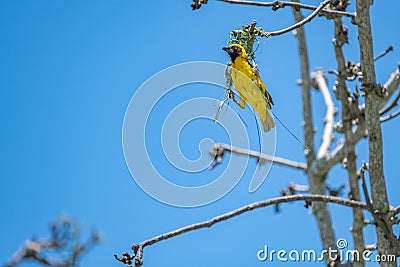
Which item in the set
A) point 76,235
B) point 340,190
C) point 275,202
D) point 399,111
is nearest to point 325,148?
point 340,190

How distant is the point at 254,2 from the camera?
123 inches

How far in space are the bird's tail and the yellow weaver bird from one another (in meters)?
0.08

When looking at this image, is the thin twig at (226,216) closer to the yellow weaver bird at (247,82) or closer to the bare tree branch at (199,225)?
the bare tree branch at (199,225)

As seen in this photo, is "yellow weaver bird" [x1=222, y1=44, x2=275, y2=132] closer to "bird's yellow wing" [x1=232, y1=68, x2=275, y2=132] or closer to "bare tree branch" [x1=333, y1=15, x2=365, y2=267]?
"bird's yellow wing" [x1=232, y1=68, x2=275, y2=132]

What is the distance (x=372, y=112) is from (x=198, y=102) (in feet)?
3.06

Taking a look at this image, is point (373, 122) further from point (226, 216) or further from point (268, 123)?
point (226, 216)

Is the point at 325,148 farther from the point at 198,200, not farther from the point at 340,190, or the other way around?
the point at 198,200

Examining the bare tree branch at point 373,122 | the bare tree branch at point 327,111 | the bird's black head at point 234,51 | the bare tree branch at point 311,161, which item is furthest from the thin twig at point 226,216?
the bare tree branch at point 327,111

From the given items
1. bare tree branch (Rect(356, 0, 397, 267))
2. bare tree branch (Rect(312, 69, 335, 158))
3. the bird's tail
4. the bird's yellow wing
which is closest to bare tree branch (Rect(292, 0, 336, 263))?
bare tree branch (Rect(312, 69, 335, 158))

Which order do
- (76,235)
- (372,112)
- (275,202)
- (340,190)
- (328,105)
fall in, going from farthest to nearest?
1. (328,105)
2. (340,190)
3. (372,112)
4. (275,202)
5. (76,235)

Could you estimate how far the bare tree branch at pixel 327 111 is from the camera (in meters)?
5.11

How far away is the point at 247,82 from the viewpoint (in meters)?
3.08

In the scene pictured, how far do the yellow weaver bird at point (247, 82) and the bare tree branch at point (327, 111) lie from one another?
195 centimetres

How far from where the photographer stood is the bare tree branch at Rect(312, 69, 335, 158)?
511cm
